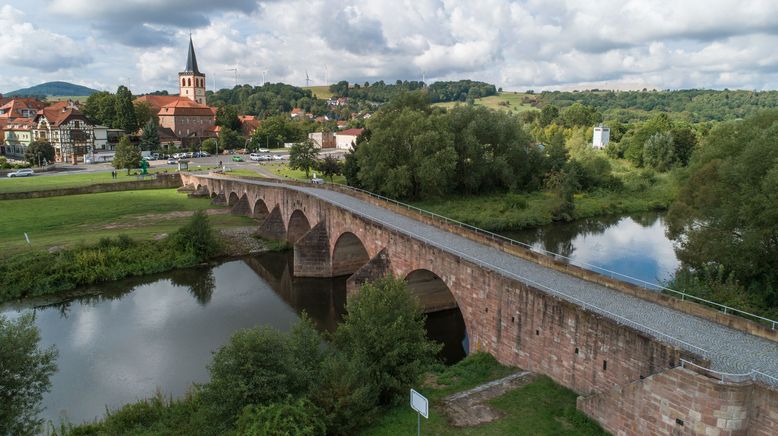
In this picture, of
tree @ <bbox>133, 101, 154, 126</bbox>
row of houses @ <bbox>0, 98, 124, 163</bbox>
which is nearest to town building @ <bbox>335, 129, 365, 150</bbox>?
tree @ <bbox>133, 101, 154, 126</bbox>

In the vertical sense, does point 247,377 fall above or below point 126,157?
below

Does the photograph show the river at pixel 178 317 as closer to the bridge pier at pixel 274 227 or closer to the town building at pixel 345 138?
the bridge pier at pixel 274 227

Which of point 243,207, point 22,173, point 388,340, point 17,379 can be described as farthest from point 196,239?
point 22,173

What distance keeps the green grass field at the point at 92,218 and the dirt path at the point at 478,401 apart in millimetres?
30579

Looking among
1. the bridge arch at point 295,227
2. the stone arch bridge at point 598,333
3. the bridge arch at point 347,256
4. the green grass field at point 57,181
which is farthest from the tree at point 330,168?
the stone arch bridge at point 598,333

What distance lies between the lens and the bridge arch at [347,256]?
109 feet

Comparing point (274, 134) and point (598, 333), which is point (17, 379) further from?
point (274, 134)

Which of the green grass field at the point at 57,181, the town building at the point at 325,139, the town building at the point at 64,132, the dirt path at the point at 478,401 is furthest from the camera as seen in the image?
the town building at the point at 325,139

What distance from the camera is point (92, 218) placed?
44719 millimetres

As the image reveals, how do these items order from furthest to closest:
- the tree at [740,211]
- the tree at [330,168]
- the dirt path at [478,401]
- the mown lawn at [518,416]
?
the tree at [330,168]
the tree at [740,211]
the dirt path at [478,401]
the mown lawn at [518,416]

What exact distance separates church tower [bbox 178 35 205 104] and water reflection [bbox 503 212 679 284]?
331ft

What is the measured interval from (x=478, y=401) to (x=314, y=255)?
20556mm

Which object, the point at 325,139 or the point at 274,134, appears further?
the point at 325,139

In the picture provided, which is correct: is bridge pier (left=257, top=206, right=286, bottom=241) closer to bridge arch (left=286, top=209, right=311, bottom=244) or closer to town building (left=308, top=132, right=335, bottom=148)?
bridge arch (left=286, top=209, right=311, bottom=244)
